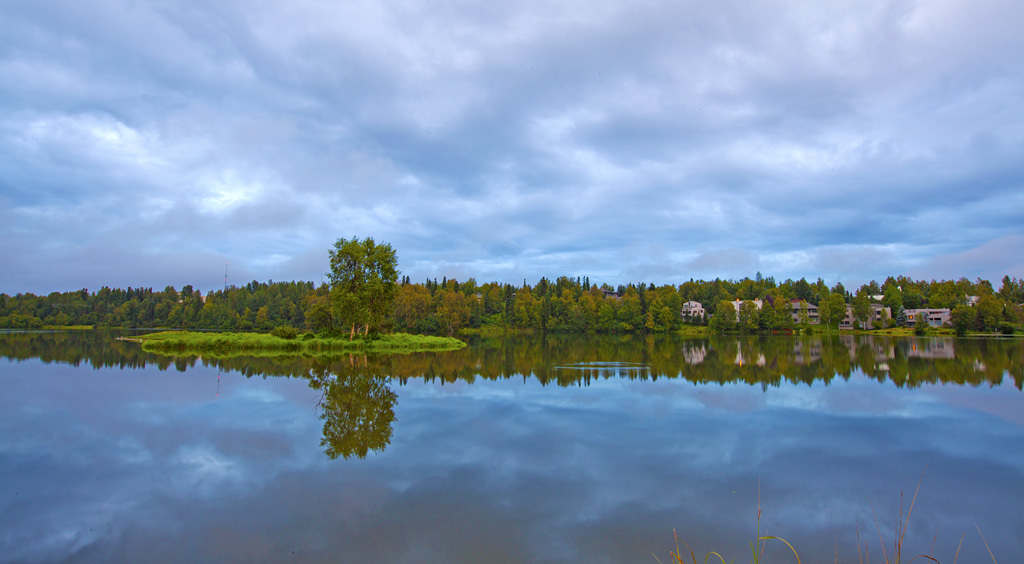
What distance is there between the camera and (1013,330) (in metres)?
73.9

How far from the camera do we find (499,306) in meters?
125

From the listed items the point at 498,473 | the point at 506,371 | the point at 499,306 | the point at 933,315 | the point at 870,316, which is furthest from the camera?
the point at 499,306

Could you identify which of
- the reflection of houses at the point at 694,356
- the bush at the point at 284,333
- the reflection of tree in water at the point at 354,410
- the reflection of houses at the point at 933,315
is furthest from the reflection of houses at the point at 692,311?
the reflection of tree in water at the point at 354,410

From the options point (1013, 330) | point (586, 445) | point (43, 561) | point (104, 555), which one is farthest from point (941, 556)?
point (1013, 330)

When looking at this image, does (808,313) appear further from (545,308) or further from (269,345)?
(269,345)

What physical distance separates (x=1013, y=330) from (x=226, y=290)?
6805 inches

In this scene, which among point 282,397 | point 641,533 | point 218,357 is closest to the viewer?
point 641,533

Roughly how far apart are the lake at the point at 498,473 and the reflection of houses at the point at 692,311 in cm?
9644

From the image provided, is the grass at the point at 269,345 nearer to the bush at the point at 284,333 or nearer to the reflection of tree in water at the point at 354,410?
the bush at the point at 284,333

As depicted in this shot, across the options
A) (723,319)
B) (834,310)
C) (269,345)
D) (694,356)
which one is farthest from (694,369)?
(834,310)

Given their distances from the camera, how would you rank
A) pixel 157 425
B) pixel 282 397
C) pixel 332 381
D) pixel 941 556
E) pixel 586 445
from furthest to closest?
pixel 332 381 → pixel 282 397 → pixel 157 425 → pixel 586 445 → pixel 941 556

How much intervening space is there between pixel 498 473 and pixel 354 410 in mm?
7614

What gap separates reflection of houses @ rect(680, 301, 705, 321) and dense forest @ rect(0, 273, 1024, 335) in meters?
1.51

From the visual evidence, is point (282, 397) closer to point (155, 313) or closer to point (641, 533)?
point (641, 533)
